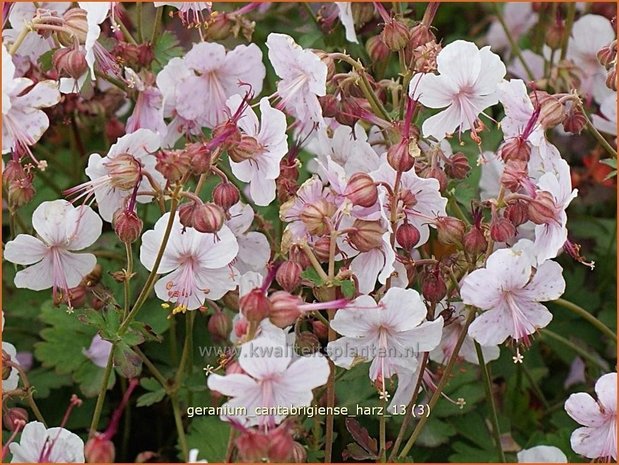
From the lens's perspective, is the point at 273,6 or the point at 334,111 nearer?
the point at 334,111

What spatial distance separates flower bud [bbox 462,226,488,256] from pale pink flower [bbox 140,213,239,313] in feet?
1.19

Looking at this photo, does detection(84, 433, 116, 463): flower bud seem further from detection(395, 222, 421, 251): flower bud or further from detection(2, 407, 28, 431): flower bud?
detection(395, 222, 421, 251): flower bud

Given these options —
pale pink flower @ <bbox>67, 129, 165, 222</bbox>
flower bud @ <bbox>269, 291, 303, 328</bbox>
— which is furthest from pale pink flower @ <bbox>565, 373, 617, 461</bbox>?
pale pink flower @ <bbox>67, 129, 165, 222</bbox>

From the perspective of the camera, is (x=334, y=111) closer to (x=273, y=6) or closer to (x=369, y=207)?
(x=369, y=207)

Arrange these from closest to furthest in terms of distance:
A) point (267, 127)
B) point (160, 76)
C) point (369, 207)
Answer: point (369, 207) < point (267, 127) < point (160, 76)

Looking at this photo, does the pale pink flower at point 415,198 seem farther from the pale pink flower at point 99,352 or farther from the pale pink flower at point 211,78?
the pale pink flower at point 99,352

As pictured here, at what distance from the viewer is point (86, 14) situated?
5.65ft

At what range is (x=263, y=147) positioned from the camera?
1.64 metres

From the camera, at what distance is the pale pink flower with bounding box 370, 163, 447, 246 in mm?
1602

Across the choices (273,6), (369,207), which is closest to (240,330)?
(369,207)

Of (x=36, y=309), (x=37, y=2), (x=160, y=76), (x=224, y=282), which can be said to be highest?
(x=37, y=2)

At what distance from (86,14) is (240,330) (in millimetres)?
692

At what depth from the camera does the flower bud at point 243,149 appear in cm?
158

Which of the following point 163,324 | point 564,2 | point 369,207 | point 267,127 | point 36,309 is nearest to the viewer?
point 369,207
